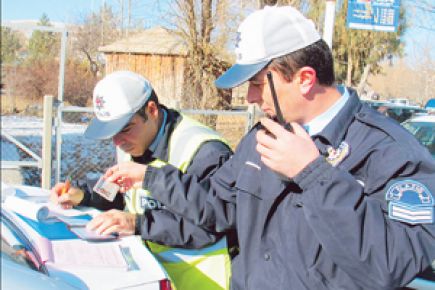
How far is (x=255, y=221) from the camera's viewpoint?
1808mm

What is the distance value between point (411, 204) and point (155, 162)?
1.32 meters

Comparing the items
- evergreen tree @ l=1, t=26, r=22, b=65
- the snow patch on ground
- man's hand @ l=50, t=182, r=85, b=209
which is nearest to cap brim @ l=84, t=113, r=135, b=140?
man's hand @ l=50, t=182, r=85, b=209

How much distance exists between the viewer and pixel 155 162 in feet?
8.02

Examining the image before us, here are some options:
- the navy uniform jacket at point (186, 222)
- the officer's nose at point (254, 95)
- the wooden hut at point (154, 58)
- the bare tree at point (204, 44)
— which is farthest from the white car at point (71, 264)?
the wooden hut at point (154, 58)

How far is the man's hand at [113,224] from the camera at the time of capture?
6.79 ft

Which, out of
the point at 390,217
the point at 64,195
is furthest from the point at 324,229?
the point at 64,195

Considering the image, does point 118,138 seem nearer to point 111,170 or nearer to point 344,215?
point 111,170

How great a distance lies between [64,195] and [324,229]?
139 centimetres

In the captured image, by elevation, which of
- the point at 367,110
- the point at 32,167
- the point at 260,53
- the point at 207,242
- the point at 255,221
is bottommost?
the point at 32,167

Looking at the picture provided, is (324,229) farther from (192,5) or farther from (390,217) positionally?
(192,5)

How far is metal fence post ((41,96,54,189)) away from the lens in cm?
588

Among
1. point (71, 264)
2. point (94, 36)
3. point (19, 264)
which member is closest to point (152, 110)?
point (71, 264)

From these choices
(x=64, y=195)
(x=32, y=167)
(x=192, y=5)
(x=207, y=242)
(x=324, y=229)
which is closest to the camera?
(x=324, y=229)

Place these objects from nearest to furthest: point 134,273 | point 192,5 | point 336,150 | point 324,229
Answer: point 324,229 → point 336,150 → point 134,273 → point 192,5
